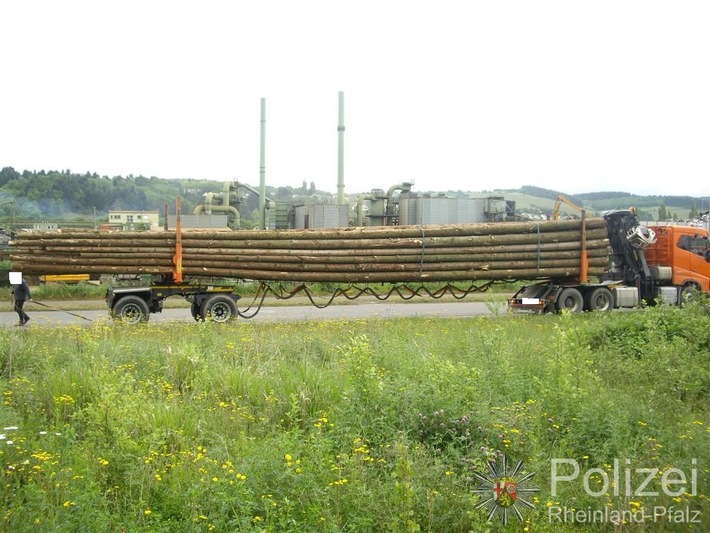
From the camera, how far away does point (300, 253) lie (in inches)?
739

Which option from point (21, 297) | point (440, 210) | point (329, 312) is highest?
point (440, 210)

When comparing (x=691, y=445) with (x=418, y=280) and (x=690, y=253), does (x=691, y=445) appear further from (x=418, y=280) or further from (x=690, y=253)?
(x=690, y=253)

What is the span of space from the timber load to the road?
1.61 metres

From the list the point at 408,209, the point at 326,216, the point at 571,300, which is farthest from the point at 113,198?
the point at 571,300

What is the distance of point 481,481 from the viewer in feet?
20.3

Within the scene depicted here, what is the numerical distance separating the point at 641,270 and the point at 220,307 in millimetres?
13680

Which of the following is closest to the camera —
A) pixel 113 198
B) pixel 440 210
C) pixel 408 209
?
pixel 440 210

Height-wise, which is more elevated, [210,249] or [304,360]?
[210,249]

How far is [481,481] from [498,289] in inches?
1038

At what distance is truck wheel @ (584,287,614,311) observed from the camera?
69.9 feet

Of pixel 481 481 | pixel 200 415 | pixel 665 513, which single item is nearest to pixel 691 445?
pixel 665 513

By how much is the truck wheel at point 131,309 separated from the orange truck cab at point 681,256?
640 inches

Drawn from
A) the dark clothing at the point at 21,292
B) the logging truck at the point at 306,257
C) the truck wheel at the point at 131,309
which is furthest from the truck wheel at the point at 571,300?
the dark clothing at the point at 21,292

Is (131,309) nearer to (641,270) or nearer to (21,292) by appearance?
(21,292)
